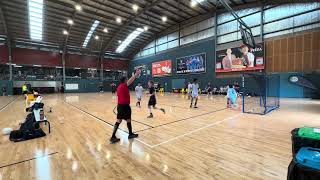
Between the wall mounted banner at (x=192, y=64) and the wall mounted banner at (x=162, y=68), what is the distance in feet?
7.45

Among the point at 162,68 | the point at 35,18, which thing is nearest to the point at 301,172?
the point at 35,18

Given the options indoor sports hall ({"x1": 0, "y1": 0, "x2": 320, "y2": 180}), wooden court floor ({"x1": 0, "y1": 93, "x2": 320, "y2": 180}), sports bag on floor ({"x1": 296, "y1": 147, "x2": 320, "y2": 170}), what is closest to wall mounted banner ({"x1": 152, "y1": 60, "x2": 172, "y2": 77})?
indoor sports hall ({"x1": 0, "y1": 0, "x2": 320, "y2": 180})

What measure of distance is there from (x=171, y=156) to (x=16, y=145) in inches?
165

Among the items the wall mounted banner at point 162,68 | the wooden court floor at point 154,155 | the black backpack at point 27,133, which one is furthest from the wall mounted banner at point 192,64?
the black backpack at point 27,133

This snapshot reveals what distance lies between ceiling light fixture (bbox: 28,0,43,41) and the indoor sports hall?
124 millimetres

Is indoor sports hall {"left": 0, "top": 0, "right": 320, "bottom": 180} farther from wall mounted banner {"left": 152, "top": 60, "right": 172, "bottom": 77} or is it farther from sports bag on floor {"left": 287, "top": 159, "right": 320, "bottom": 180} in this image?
wall mounted banner {"left": 152, "top": 60, "right": 172, "bottom": 77}

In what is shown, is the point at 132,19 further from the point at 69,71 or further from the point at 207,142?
the point at 207,142

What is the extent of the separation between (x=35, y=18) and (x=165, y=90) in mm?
21702

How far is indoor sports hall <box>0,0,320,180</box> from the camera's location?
3.69 meters

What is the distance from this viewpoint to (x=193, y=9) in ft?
80.3

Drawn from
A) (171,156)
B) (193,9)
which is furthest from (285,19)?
(171,156)

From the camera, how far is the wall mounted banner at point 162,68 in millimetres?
32375

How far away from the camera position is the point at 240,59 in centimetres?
2219

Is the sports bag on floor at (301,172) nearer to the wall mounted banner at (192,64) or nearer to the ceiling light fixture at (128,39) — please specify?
the wall mounted banner at (192,64)
